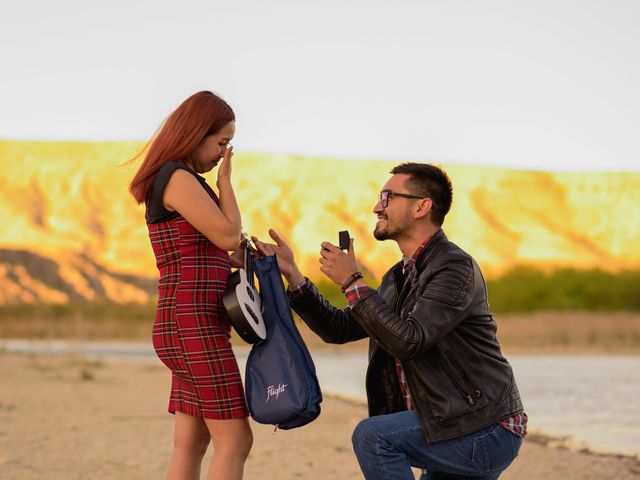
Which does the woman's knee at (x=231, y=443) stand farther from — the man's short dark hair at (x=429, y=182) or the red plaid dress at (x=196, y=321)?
the man's short dark hair at (x=429, y=182)

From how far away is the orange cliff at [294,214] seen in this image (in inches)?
3078

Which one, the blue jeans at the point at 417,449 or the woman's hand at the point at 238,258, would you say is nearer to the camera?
the blue jeans at the point at 417,449

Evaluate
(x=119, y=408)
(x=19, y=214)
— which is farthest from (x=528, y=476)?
(x=19, y=214)

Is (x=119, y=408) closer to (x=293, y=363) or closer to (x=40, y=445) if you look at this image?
(x=40, y=445)

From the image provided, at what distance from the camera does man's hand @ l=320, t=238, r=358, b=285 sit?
3441mm

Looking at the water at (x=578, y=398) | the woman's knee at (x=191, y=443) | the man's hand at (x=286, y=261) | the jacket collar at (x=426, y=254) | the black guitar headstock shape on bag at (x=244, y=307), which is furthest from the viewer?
the water at (x=578, y=398)

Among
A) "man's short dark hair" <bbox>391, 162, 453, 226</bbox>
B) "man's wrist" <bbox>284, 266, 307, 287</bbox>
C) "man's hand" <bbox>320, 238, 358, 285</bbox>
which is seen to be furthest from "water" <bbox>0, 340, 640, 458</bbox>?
"man's hand" <bbox>320, 238, 358, 285</bbox>

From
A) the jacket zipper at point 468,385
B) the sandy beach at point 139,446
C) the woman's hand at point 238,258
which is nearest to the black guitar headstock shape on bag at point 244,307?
the woman's hand at point 238,258

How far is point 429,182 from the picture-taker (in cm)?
365

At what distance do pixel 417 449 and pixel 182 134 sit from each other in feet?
4.55

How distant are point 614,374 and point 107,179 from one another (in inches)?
3338

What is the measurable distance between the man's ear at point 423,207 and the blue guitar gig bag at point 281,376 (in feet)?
2.03

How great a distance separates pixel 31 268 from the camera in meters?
72.7

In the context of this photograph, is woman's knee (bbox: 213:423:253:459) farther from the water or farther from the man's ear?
the water
